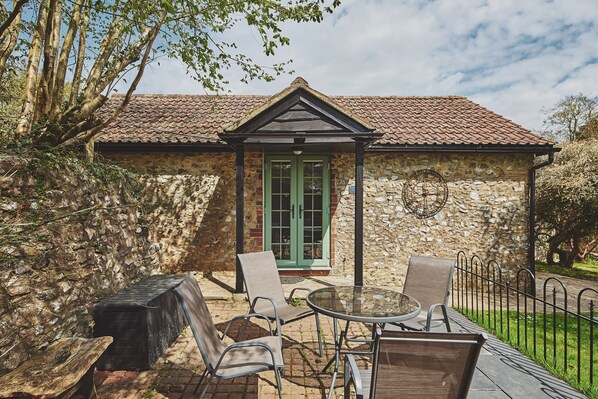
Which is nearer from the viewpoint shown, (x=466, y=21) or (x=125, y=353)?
(x=125, y=353)

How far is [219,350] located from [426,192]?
5759 millimetres

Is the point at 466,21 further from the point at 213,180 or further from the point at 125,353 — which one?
the point at 125,353

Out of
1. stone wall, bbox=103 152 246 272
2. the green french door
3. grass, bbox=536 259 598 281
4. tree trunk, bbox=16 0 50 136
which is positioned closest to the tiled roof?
stone wall, bbox=103 152 246 272

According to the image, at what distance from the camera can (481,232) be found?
6738 millimetres

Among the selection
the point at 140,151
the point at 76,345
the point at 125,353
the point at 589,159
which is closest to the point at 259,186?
the point at 140,151

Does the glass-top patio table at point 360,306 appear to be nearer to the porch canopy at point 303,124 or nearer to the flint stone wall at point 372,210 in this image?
the porch canopy at point 303,124

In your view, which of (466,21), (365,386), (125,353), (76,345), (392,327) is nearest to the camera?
(365,386)

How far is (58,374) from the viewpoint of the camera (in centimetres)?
209

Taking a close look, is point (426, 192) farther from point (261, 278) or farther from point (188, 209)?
point (188, 209)

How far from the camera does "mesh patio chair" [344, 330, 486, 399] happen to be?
1.58 metres

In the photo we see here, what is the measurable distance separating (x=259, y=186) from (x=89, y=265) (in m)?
3.75

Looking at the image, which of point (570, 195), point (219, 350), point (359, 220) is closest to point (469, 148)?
point (359, 220)

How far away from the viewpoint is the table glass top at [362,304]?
2756 millimetres

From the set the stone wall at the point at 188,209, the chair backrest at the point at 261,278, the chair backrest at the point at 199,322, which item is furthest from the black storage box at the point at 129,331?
the stone wall at the point at 188,209
